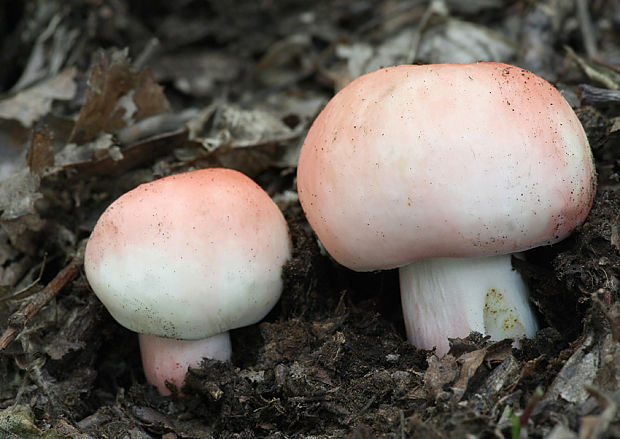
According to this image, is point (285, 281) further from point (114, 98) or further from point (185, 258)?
point (114, 98)

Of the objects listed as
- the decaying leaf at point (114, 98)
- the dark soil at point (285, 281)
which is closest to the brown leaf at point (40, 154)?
the dark soil at point (285, 281)

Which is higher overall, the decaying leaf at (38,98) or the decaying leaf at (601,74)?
the decaying leaf at (601,74)

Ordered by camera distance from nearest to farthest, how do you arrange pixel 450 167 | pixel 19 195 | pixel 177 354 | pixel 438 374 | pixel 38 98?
pixel 450 167 < pixel 438 374 < pixel 177 354 < pixel 19 195 < pixel 38 98

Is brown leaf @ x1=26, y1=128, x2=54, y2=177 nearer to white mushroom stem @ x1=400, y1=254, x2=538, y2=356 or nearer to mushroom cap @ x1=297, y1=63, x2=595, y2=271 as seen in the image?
mushroom cap @ x1=297, y1=63, x2=595, y2=271

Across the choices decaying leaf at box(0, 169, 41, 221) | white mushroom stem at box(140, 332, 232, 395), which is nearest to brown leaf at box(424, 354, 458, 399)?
white mushroom stem at box(140, 332, 232, 395)

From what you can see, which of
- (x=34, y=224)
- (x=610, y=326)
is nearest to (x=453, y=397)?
(x=610, y=326)

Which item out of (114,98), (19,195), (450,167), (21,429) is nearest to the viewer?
(450,167)

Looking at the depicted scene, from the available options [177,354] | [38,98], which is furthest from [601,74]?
[38,98]

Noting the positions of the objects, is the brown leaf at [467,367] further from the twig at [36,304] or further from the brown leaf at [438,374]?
the twig at [36,304]
